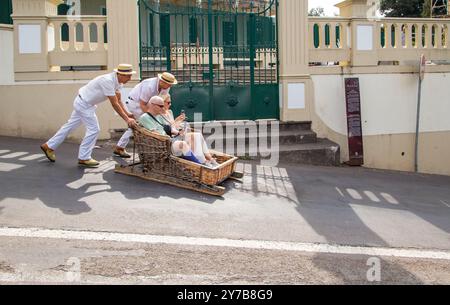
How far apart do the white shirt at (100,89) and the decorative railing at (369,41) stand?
187 inches

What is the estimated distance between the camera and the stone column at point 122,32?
10.2 m

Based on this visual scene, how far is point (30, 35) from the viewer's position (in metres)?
10.1

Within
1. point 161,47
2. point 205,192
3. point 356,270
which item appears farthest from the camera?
point 161,47

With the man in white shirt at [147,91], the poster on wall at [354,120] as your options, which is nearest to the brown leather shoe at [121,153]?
the man in white shirt at [147,91]

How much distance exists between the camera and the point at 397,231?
627cm

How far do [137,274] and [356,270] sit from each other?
190 cm

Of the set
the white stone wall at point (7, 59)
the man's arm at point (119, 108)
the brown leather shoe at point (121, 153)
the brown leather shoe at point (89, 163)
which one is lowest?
→ the brown leather shoe at point (89, 163)

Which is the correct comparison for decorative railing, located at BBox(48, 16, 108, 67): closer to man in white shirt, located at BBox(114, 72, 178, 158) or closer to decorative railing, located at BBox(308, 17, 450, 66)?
man in white shirt, located at BBox(114, 72, 178, 158)

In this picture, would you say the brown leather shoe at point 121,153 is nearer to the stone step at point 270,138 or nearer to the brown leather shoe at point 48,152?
the brown leather shoe at point 48,152

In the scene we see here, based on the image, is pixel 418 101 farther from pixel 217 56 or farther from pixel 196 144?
pixel 196 144

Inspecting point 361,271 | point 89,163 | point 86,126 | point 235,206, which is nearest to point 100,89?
point 86,126

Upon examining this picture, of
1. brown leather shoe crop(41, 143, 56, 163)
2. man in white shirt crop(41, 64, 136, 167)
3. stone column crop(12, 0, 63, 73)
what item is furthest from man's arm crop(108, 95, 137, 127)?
stone column crop(12, 0, 63, 73)
